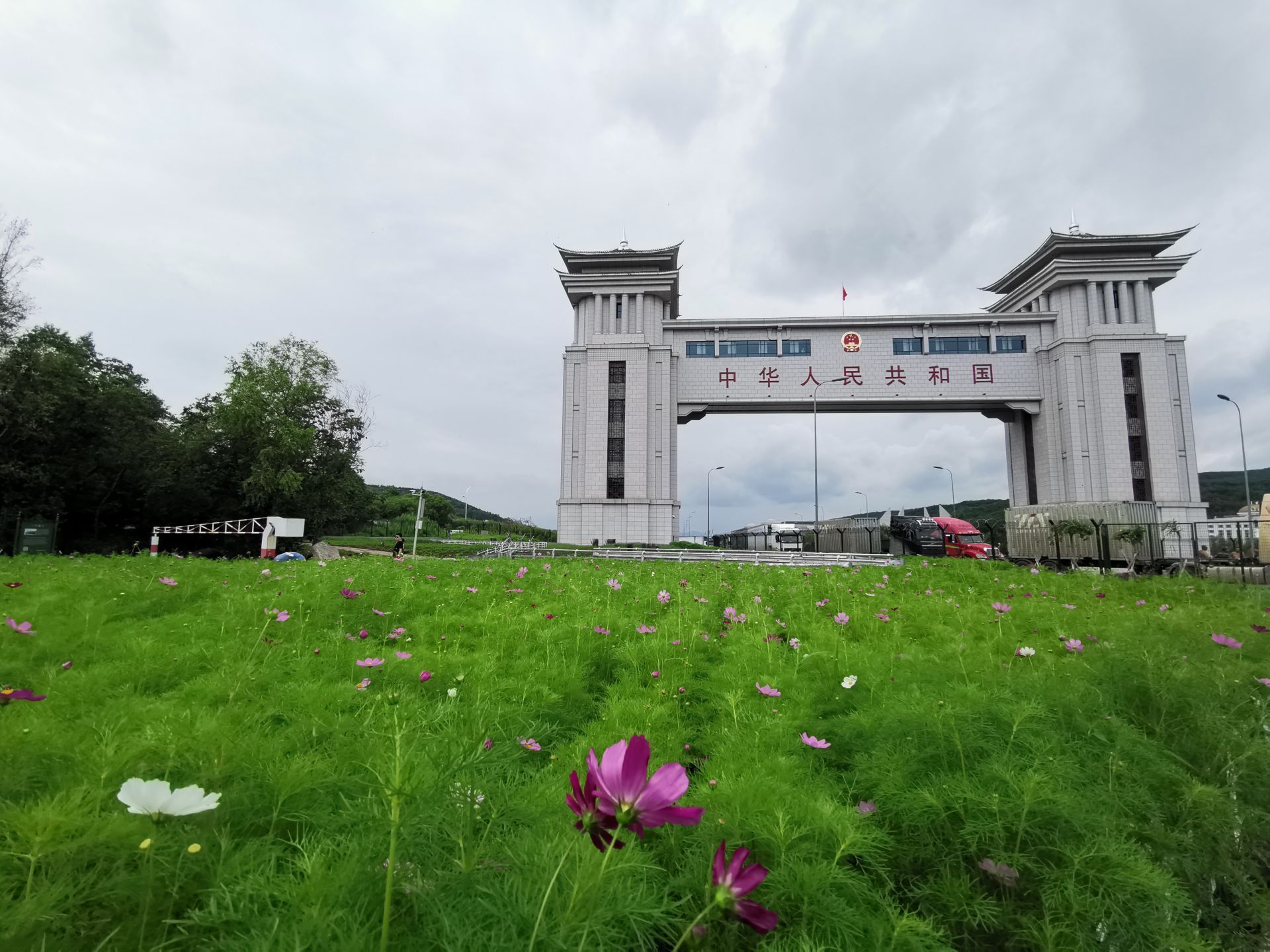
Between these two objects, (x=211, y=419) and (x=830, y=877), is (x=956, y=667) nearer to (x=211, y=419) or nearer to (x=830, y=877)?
(x=830, y=877)

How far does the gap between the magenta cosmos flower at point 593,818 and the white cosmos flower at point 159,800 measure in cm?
56

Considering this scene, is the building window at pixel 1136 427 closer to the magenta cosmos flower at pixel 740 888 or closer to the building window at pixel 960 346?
the building window at pixel 960 346

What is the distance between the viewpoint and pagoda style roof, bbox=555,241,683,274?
116 feet

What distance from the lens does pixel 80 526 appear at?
2719cm

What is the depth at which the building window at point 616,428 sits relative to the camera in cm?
3400

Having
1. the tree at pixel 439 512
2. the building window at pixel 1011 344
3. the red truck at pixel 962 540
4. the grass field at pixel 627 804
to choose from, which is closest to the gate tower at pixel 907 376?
the building window at pixel 1011 344

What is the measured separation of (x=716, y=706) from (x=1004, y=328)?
41268 mm

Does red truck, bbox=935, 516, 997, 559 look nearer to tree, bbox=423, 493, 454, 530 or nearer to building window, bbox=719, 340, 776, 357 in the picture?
building window, bbox=719, 340, 776, 357

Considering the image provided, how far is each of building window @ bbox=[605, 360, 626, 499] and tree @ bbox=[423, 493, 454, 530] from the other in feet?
176

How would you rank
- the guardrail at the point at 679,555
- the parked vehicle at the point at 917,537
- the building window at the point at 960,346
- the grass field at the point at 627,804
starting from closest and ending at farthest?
the grass field at the point at 627,804, the guardrail at the point at 679,555, the parked vehicle at the point at 917,537, the building window at the point at 960,346

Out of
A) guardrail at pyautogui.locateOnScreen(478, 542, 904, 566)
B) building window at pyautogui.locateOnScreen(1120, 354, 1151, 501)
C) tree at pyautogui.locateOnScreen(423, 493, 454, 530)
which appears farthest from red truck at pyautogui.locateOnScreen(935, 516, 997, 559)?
tree at pyautogui.locateOnScreen(423, 493, 454, 530)

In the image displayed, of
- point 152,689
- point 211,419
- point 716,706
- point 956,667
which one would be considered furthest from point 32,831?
point 211,419

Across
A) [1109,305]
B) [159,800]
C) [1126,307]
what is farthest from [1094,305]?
[159,800]

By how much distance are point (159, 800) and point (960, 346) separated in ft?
136
